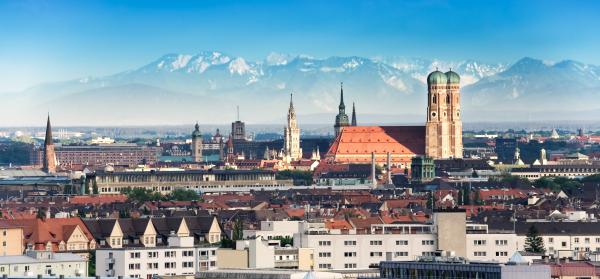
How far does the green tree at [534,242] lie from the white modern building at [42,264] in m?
15.7

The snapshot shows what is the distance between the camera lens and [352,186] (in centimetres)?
17312

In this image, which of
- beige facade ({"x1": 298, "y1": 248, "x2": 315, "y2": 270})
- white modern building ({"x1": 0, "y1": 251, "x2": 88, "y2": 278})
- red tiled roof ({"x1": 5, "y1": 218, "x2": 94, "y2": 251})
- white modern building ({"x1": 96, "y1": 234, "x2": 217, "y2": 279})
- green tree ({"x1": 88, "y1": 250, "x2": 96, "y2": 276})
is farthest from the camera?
red tiled roof ({"x1": 5, "y1": 218, "x2": 94, "y2": 251})

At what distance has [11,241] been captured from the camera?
7625 centimetres

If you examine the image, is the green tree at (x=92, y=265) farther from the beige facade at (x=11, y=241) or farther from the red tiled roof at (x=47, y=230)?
the red tiled roof at (x=47, y=230)

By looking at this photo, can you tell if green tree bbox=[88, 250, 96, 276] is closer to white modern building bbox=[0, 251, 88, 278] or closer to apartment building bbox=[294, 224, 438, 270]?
white modern building bbox=[0, 251, 88, 278]

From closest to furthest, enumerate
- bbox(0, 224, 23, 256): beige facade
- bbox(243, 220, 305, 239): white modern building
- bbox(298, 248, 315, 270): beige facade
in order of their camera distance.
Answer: bbox(298, 248, 315, 270): beige facade
bbox(0, 224, 23, 256): beige facade
bbox(243, 220, 305, 239): white modern building

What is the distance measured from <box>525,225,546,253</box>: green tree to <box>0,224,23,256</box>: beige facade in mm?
16390

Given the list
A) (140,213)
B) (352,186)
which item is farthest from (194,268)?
(352,186)

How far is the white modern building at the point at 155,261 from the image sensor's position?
222ft

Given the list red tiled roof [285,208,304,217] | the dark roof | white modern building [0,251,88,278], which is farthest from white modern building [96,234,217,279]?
red tiled roof [285,208,304,217]

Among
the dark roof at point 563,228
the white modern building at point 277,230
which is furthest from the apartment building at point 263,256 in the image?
the dark roof at point 563,228

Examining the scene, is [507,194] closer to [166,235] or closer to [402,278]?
[166,235]

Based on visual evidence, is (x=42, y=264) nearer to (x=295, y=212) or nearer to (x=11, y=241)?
(x=11, y=241)

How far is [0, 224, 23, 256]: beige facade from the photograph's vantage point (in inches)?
2931
